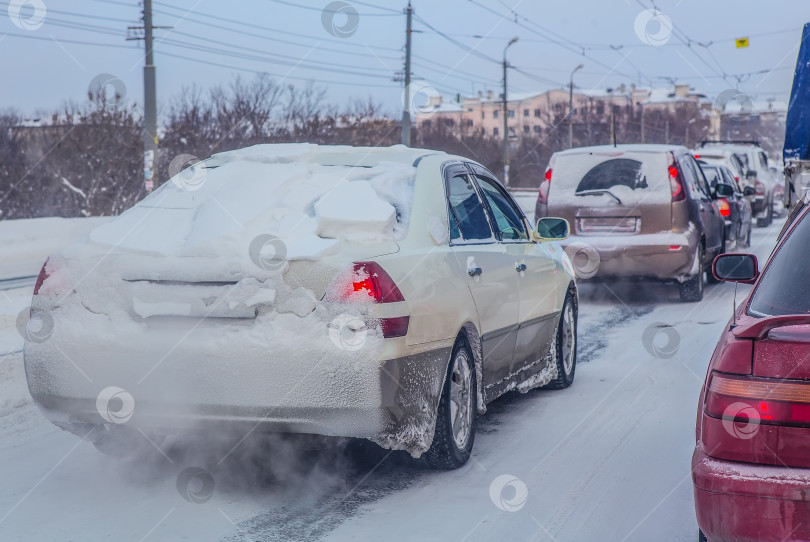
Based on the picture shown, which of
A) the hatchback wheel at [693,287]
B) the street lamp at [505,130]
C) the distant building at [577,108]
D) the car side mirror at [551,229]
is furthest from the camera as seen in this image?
the distant building at [577,108]

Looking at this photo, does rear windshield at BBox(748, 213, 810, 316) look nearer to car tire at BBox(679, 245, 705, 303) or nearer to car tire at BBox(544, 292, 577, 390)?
car tire at BBox(544, 292, 577, 390)

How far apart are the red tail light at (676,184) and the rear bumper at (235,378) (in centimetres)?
765

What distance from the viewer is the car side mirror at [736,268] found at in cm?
443

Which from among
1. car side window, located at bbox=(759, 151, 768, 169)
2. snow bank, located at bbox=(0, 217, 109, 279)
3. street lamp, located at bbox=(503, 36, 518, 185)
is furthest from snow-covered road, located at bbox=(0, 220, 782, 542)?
street lamp, located at bbox=(503, 36, 518, 185)

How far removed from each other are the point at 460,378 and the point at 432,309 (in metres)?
0.59

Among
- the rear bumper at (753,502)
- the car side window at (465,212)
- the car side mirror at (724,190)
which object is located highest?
the car side mirror at (724,190)

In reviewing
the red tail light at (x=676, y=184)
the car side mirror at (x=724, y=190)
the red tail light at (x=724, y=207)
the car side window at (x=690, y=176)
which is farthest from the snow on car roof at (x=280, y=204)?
the red tail light at (x=724, y=207)

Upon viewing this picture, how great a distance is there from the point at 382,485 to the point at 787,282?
2.17 metres

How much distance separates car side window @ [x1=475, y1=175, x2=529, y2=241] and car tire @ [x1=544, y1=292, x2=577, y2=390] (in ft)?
2.88

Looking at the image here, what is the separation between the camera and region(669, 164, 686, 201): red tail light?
36.7 ft

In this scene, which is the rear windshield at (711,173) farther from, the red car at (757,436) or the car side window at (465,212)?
the red car at (757,436)

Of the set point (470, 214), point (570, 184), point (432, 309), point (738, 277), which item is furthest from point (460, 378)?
point (570, 184)

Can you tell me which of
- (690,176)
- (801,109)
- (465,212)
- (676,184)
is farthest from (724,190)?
(465,212)

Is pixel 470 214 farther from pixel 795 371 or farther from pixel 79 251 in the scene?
pixel 795 371
